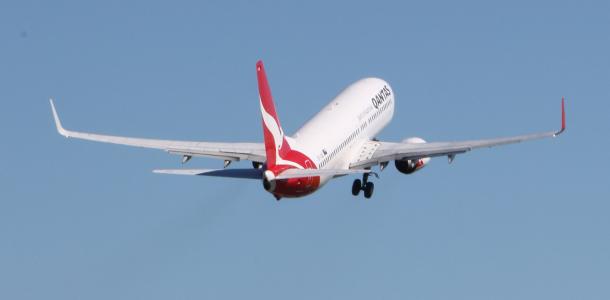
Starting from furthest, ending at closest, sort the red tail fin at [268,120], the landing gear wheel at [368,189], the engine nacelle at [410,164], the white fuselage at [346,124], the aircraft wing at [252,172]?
the engine nacelle at [410,164], the landing gear wheel at [368,189], the white fuselage at [346,124], the red tail fin at [268,120], the aircraft wing at [252,172]

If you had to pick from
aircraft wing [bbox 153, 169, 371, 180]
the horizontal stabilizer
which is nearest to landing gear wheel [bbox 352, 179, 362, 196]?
aircraft wing [bbox 153, 169, 371, 180]

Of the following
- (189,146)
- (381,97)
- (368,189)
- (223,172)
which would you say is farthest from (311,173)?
Result: (381,97)

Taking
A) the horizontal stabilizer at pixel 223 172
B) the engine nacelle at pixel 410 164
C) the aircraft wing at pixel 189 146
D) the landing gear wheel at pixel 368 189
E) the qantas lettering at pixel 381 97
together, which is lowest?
the horizontal stabilizer at pixel 223 172

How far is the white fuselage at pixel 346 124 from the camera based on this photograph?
95.5m

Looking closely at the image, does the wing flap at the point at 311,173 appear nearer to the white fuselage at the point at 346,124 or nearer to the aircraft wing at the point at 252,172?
the aircraft wing at the point at 252,172

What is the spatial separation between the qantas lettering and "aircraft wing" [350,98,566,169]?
6.43m

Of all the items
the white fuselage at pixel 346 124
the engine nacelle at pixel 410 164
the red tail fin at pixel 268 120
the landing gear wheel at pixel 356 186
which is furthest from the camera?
the engine nacelle at pixel 410 164

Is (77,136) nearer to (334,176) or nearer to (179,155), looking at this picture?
(179,155)

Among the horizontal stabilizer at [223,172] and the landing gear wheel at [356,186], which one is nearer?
the horizontal stabilizer at [223,172]

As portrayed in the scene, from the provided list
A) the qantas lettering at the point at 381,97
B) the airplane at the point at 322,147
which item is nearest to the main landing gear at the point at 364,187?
the airplane at the point at 322,147

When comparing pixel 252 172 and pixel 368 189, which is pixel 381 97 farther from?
pixel 252 172

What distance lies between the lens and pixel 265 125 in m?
88.9

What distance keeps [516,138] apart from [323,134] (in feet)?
35.5

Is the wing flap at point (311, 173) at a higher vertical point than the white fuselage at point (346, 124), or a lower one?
lower
